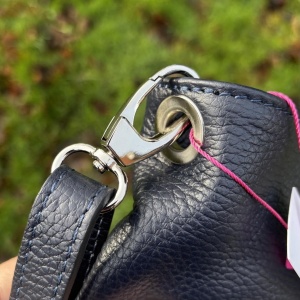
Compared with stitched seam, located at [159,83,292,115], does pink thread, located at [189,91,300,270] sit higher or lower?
lower

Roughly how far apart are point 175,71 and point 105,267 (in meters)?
0.36

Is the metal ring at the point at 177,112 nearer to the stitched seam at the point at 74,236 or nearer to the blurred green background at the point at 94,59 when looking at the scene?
the stitched seam at the point at 74,236

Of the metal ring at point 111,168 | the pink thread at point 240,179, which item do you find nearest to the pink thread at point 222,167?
the pink thread at point 240,179

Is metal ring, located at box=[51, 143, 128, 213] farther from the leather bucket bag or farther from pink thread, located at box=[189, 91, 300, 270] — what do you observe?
pink thread, located at box=[189, 91, 300, 270]

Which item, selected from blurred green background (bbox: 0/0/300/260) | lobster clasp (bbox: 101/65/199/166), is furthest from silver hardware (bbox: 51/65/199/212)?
blurred green background (bbox: 0/0/300/260)

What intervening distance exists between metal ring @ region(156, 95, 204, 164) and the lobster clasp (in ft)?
0.09

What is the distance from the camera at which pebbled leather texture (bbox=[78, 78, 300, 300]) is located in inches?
33.6

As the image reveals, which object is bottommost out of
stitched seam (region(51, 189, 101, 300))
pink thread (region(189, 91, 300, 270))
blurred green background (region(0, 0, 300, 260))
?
stitched seam (region(51, 189, 101, 300))

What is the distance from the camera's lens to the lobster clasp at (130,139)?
0.84m

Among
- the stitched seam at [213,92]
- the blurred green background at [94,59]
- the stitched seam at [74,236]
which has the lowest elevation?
the stitched seam at [74,236]

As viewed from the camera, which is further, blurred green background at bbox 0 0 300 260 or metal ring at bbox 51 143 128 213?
blurred green background at bbox 0 0 300 260

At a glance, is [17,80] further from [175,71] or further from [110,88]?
[175,71]

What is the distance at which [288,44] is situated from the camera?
202 cm

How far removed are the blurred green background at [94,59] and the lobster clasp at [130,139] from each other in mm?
958
